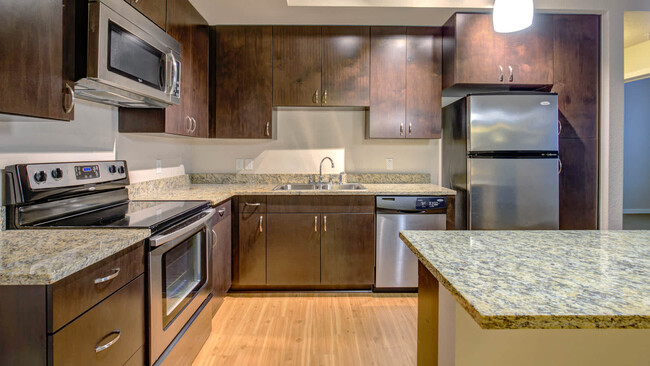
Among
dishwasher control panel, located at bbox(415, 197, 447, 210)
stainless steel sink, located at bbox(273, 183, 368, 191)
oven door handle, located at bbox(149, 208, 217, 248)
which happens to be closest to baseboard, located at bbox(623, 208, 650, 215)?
dishwasher control panel, located at bbox(415, 197, 447, 210)

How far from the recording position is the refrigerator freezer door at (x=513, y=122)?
8.61 feet

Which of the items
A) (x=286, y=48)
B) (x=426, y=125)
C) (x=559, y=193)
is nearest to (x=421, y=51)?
(x=426, y=125)

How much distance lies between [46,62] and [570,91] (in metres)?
3.32

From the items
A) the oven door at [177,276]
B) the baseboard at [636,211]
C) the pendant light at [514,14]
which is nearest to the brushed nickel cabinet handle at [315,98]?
the oven door at [177,276]

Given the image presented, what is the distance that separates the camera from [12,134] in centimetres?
149

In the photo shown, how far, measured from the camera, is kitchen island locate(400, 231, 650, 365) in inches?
23.7

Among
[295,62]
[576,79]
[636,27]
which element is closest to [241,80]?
[295,62]

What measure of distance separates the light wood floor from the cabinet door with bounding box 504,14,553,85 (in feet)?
6.35

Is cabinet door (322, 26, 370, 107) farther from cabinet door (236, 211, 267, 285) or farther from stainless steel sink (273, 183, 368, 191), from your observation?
cabinet door (236, 211, 267, 285)

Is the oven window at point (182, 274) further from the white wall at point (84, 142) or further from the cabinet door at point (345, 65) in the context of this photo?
the cabinet door at point (345, 65)

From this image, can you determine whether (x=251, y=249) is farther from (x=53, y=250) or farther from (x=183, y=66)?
(x=53, y=250)

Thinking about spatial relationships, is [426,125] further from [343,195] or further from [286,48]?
[286,48]

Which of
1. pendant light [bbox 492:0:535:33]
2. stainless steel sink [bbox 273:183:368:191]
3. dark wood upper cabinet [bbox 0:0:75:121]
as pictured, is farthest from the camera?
stainless steel sink [bbox 273:183:368:191]

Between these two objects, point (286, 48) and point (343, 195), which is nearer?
point (343, 195)
